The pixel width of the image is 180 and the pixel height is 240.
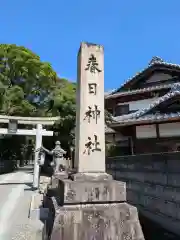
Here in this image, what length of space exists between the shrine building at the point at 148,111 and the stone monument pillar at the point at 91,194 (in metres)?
6.77

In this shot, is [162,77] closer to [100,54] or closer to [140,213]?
[140,213]

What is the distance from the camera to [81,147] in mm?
5109

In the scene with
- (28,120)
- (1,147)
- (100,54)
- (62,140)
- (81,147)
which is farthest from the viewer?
(1,147)

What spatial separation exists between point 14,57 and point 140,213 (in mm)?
24786

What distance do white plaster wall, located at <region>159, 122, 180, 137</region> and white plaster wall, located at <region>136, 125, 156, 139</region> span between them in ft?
1.37

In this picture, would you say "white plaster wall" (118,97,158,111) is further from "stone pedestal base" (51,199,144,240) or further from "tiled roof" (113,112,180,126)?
"stone pedestal base" (51,199,144,240)

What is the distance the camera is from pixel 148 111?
12.8 meters

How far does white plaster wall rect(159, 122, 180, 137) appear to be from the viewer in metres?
12.0

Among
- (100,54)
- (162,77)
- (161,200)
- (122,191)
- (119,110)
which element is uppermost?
(162,77)

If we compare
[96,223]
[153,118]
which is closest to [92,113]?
[96,223]

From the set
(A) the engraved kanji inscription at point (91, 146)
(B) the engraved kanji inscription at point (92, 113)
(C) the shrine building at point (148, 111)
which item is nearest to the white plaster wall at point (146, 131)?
(C) the shrine building at point (148, 111)

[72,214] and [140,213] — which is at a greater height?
[72,214]

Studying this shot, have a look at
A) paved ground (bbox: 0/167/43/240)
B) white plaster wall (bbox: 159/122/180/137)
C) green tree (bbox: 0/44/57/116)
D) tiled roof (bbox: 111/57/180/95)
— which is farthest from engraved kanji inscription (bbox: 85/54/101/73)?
green tree (bbox: 0/44/57/116)

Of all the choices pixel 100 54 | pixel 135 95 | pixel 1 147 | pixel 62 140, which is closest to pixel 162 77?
pixel 135 95
